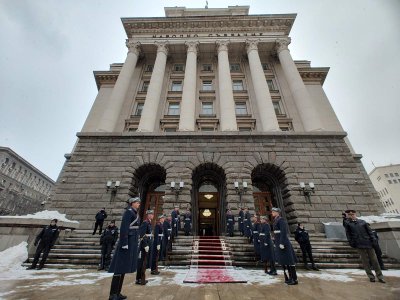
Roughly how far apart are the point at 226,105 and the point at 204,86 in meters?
6.05

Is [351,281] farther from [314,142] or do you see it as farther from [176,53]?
[176,53]

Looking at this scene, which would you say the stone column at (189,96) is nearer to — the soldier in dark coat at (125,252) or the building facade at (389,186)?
the soldier in dark coat at (125,252)

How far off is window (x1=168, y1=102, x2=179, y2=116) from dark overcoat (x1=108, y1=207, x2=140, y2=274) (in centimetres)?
1595

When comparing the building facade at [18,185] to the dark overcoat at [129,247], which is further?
the building facade at [18,185]

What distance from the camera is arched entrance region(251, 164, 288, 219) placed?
13727 mm

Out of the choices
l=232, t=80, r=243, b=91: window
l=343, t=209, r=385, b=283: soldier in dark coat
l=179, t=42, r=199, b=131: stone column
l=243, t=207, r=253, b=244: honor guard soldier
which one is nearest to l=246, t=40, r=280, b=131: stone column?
l=232, t=80, r=243, b=91: window

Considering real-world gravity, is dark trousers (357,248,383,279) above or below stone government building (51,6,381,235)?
below

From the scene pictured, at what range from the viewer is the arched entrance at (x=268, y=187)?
45.0ft

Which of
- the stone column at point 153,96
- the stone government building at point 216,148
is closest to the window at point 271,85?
the stone government building at point 216,148

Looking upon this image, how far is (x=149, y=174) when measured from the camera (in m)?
15.0

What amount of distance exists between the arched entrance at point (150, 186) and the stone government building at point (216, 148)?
79 mm

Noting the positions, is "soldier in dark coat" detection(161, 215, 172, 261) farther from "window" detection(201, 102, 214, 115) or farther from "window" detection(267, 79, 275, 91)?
"window" detection(267, 79, 275, 91)

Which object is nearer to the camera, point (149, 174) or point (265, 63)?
point (149, 174)

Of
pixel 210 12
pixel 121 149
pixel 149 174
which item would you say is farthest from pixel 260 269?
pixel 210 12
